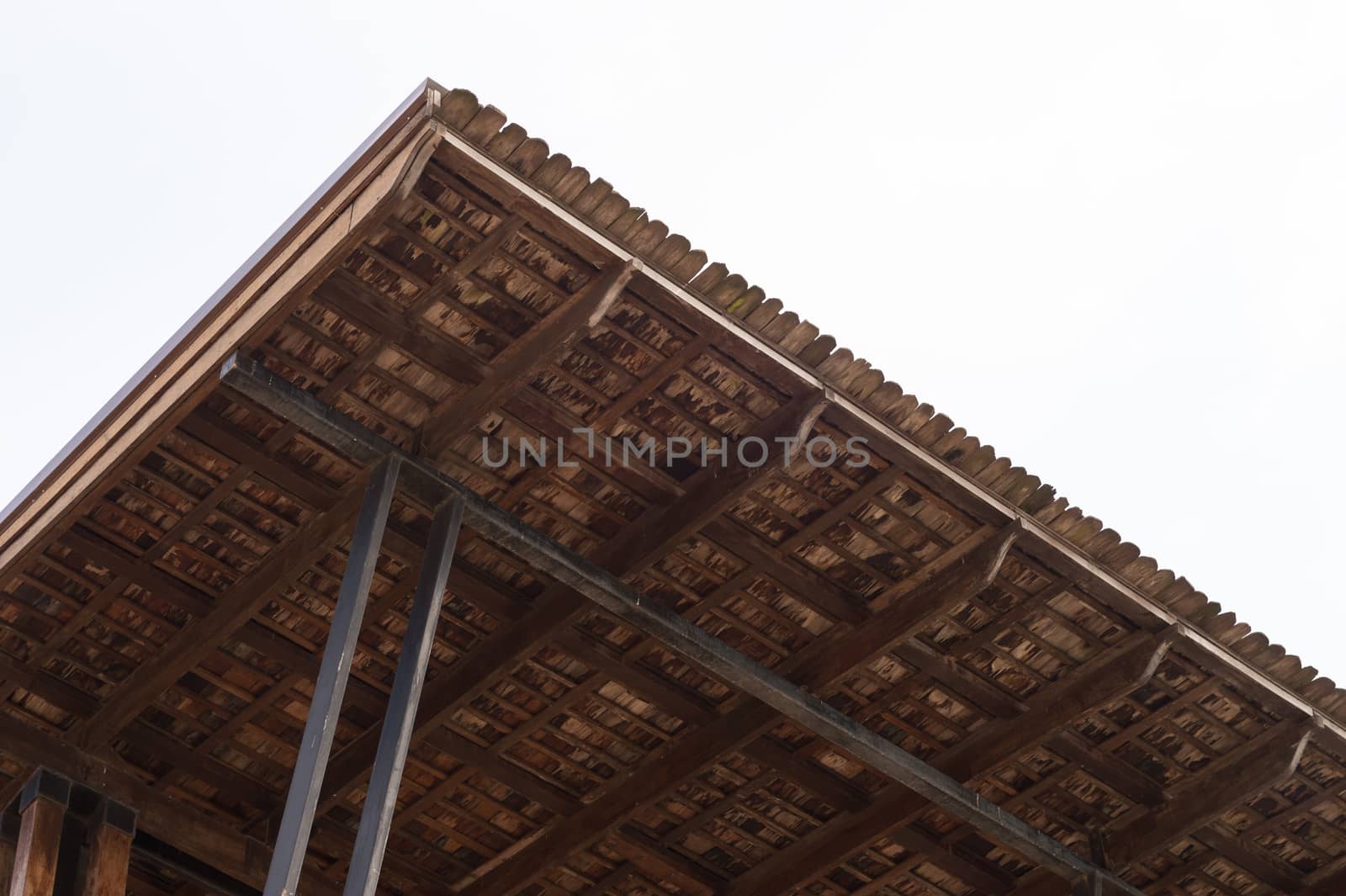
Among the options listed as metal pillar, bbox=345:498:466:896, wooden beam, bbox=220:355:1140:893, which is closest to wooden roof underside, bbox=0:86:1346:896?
wooden beam, bbox=220:355:1140:893

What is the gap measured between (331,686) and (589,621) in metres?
2.27

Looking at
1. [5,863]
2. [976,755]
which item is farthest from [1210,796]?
[5,863]

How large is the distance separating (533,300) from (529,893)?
5132mm

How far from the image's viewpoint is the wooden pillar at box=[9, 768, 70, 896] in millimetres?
10164

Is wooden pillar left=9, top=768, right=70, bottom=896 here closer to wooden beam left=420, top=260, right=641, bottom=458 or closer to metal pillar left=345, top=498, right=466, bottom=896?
metal pillar left=345, top=498, right=466, bottom=896

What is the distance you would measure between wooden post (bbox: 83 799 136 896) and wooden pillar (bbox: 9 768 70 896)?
0.21 meters

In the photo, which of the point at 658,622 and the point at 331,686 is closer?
the point at 331,686

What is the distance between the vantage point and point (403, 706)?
→ 8.78m

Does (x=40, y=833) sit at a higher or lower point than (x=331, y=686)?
higher

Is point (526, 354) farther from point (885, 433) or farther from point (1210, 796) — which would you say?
point (1210, 796)

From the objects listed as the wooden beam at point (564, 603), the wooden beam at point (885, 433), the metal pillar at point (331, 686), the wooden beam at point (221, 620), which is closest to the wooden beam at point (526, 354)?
the wooden beam at point (885, 433)

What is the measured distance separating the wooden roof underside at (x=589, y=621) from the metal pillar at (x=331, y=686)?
1.57 feet

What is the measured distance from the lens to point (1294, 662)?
1050 cm

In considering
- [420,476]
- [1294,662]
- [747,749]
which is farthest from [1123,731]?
[420,476]
